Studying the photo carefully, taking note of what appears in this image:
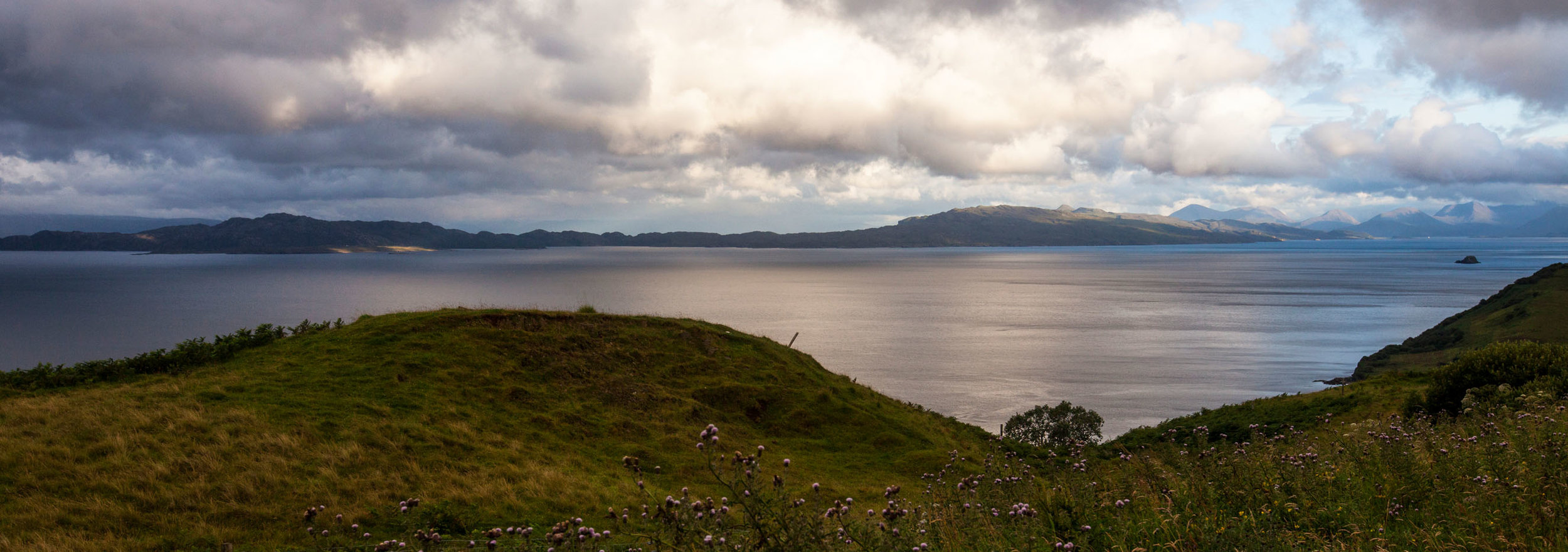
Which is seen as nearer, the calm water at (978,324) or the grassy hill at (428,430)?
the grassy hill at (428,430)

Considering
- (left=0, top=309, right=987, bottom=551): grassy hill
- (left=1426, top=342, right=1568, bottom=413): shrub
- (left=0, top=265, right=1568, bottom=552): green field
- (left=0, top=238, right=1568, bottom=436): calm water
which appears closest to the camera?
(left=0, top=265, right=1568, bottom=552): green field

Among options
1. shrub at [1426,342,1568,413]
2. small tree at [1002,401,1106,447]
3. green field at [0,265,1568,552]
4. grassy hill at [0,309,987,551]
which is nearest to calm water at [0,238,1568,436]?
small tree at [1002,401,1106,447]

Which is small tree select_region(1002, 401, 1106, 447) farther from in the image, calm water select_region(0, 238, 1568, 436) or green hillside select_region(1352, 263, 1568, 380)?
green hillside select_region(1352, 263, 1568, 380)

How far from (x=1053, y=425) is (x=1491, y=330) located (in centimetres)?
6419

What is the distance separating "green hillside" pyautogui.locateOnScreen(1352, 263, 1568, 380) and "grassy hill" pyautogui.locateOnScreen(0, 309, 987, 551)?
6592cm

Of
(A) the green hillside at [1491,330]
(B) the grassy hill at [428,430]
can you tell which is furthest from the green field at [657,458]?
(A) the green hillside at [1491,330]

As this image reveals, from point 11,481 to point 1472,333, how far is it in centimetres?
10705

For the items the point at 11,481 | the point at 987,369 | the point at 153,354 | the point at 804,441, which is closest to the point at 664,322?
the point at 804,441

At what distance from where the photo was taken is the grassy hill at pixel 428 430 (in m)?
13.6

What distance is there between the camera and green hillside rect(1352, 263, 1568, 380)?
7194 centimetres

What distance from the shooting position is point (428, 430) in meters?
19.1

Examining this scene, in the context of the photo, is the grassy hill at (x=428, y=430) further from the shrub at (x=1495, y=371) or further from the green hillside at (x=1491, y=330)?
the green hillside at (x=1491, y=330)

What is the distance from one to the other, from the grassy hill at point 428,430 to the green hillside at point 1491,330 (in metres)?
65.9

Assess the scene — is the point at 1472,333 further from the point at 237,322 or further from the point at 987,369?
the point at 237,322
